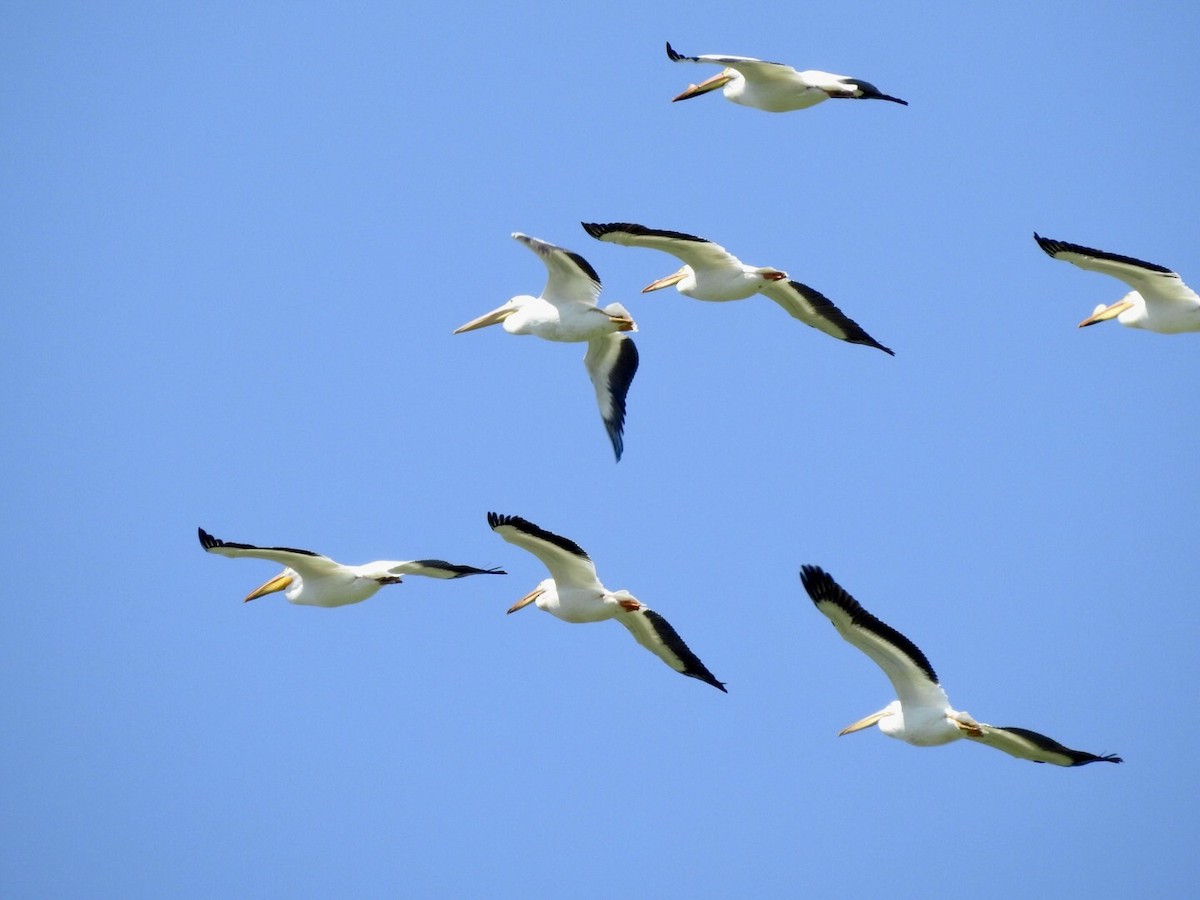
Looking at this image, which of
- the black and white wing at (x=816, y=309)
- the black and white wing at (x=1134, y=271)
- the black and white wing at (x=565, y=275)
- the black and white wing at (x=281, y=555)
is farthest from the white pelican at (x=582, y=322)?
the black and white wing at (x=1134, y=271)

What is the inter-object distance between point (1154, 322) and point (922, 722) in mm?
4502

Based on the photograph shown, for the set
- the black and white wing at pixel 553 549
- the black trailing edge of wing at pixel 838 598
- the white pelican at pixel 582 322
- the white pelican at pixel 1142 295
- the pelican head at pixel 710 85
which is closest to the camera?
the black trailing edge of wing at pixel 838 598

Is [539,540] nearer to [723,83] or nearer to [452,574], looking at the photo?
[452,574]

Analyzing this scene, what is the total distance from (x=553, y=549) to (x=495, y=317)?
2833 millimetres

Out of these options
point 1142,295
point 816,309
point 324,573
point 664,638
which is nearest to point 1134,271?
point 1142,295

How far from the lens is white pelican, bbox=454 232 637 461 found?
53.9 ft

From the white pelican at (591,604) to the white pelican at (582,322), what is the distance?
2029 mm

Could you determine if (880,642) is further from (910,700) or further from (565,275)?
(565,275)

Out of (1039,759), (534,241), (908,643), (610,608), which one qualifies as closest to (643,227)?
(534,241)

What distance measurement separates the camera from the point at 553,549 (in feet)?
51.9

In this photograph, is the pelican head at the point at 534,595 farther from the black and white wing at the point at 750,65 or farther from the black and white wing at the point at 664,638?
the black and white wing at the point at 750,65

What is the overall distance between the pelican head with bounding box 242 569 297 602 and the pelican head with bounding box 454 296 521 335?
2.73 metres

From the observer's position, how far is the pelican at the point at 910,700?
13773mm

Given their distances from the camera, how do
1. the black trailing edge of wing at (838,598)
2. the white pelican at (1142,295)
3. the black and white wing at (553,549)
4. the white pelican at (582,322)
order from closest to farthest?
the black trailing edge of wing at (838,598), the black and white wing at (553,549), the white pelican at (1142,295), the white pelican at (582,322)
